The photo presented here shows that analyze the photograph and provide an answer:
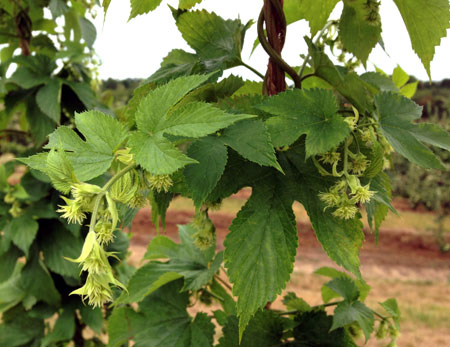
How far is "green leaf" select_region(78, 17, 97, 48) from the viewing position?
1.51 meters

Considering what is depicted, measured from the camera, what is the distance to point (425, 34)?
1.72ft

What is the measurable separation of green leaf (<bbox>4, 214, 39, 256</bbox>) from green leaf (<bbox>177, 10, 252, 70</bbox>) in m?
1.06

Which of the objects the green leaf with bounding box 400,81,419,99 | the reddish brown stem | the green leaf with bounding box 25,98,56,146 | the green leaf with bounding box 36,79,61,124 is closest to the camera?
the reddish brown stem

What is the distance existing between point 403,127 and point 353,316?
323 millimetres

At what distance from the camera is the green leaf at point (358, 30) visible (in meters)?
0.59

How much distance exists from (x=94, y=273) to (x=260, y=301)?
201 millimetres

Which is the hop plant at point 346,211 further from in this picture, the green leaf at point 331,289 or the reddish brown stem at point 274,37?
the green leaf at point 331,289

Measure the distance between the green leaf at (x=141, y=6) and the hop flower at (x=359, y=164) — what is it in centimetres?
32

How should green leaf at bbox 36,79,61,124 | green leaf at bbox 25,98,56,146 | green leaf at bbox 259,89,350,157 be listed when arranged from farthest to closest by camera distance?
green leaf at bbox 25,98,56,146
green leaf at bbox 36,79,61,124
green leaf at bbox 259,89,350,157

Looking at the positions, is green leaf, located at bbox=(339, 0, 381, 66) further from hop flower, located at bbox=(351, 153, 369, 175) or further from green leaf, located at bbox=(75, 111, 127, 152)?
green leaf, located at bbox=(75, 111, 127, 152)

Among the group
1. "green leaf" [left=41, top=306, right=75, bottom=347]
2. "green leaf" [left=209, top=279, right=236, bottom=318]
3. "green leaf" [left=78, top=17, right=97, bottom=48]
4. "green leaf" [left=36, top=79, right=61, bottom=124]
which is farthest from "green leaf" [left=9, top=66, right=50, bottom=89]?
"green leaf" [left=209, top=279, right=236, bottom=318]

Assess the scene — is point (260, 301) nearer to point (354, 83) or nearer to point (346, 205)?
point (346, 205)

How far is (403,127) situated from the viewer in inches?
20.1

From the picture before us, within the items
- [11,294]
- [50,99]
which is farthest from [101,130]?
[11,294]
